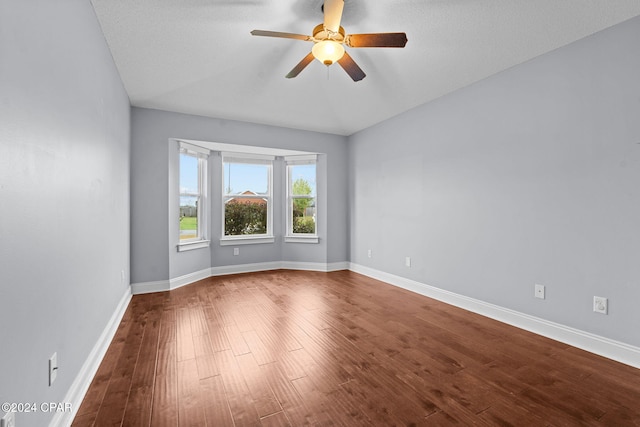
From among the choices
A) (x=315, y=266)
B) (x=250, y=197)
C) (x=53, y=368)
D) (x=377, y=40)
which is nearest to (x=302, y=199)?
(x=250, y=197)

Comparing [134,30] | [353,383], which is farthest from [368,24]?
[353,383]

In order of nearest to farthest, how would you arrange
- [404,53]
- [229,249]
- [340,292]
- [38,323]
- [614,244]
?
[38,323]
[614,244]
[404,53]
[340,292]
[229,249]

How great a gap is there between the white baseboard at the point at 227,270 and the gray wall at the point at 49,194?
1.69m

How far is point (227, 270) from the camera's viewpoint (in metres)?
5.04

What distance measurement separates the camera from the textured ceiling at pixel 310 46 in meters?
2.11

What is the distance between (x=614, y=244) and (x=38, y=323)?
12.2ft

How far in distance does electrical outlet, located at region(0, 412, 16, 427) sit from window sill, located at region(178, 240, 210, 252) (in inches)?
132

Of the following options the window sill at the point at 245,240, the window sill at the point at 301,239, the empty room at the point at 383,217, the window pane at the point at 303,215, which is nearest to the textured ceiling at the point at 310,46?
the empty room at the point at 383,217

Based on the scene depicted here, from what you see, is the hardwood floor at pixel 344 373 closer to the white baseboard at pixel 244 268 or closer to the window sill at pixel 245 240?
the white baseboard at pixel 244 268

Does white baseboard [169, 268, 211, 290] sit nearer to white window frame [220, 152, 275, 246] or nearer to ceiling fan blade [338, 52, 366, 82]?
white window frame [220, 152, 275, 246]

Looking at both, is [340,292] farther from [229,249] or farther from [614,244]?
A: [614,244]

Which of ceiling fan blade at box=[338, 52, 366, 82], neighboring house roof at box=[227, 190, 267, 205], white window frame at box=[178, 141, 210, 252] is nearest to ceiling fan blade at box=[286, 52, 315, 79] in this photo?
ceiling fan blade at box=[338, 52, 366, 82]

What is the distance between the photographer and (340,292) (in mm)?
3955

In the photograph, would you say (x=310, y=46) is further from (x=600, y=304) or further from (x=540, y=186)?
(x=600, y=304)
